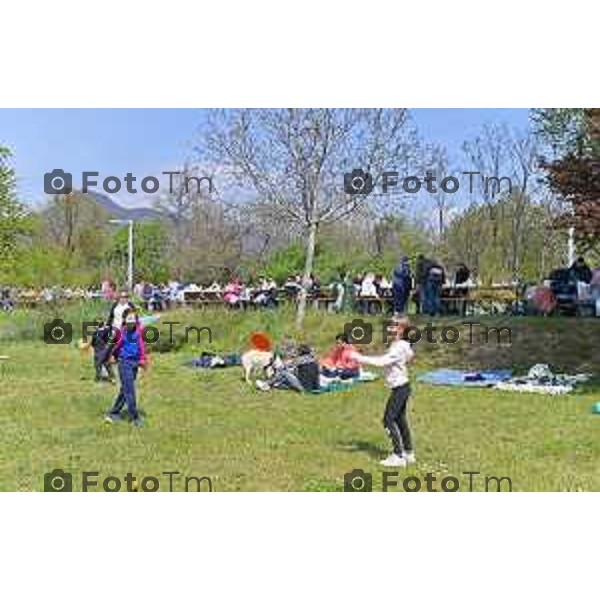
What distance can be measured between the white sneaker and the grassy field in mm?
126

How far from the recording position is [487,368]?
19672mm

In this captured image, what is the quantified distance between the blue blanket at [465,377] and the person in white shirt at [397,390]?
24.0ft

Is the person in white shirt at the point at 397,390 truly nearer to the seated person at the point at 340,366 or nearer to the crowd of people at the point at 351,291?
the seated person at the point at 340,366

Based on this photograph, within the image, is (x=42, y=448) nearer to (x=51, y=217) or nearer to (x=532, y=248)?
(x=532, y=248)

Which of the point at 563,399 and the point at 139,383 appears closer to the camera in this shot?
the point at 563,399

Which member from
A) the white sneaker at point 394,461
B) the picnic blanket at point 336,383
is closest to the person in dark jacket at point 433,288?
the picnic blanket at point 336,383

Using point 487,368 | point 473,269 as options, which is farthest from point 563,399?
point 473,269

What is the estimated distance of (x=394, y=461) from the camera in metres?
10.0

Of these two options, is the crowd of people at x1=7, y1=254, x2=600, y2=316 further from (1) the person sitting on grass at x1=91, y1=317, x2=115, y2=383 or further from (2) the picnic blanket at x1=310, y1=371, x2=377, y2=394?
(1) the person sitting on grass at x1=91, y1=317, x2=115, y2=383

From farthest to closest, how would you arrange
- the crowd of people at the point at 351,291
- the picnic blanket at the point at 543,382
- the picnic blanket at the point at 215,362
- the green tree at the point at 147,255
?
the green tree at the point at 147,255, the crowd of people at the point at 351,291, the picnic blanket at the point at 215,362, the picnic blanket at the point at 543,382

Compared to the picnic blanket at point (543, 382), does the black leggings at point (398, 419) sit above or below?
above

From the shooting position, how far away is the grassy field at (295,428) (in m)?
9.72

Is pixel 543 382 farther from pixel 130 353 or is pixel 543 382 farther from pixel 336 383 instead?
pixel 130 353

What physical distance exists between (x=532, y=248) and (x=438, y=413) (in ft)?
67.2
